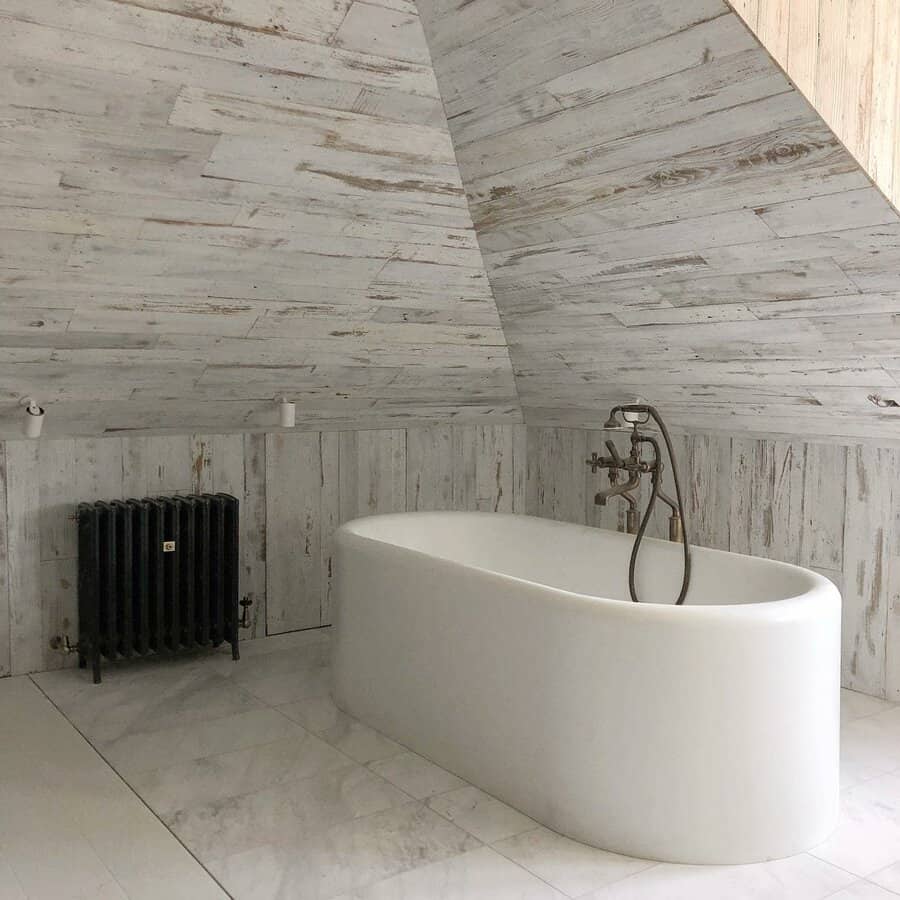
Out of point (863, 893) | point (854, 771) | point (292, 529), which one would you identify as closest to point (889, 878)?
point (863, 893)

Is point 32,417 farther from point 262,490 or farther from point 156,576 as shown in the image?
point 262,490

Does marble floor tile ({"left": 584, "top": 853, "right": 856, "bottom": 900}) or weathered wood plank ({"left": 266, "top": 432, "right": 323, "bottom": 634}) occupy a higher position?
weathered wood plank ({"left": 266, "top": 432, "right": 323, "bottom": 634})

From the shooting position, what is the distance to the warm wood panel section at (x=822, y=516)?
11.7ft

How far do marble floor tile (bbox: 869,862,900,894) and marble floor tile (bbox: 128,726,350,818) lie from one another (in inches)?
58.8

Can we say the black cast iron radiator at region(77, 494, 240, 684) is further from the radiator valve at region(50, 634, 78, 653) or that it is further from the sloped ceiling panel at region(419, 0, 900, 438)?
the sloped ceiling panel at region(419, 0, 900, 438)

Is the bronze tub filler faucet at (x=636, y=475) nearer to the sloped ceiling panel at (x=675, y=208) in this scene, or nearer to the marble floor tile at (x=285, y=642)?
the sloped ceiling panel at (x=675, y=208)

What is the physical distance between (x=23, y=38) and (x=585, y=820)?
2.27m

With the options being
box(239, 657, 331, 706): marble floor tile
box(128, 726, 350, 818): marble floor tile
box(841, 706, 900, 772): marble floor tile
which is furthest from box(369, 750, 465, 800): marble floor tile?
Answer: box(841, 706, 900, 772): marble floor tile

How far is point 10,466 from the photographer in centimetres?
373

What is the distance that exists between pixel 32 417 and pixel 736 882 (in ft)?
8.74

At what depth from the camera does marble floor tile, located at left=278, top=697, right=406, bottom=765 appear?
10.2ft

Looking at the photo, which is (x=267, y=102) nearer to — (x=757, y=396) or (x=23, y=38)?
(x=23, y=38)

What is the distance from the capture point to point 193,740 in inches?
125

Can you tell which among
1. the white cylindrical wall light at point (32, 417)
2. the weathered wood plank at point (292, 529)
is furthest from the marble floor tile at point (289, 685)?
the white cylindrical wall light at point (32, 417)
